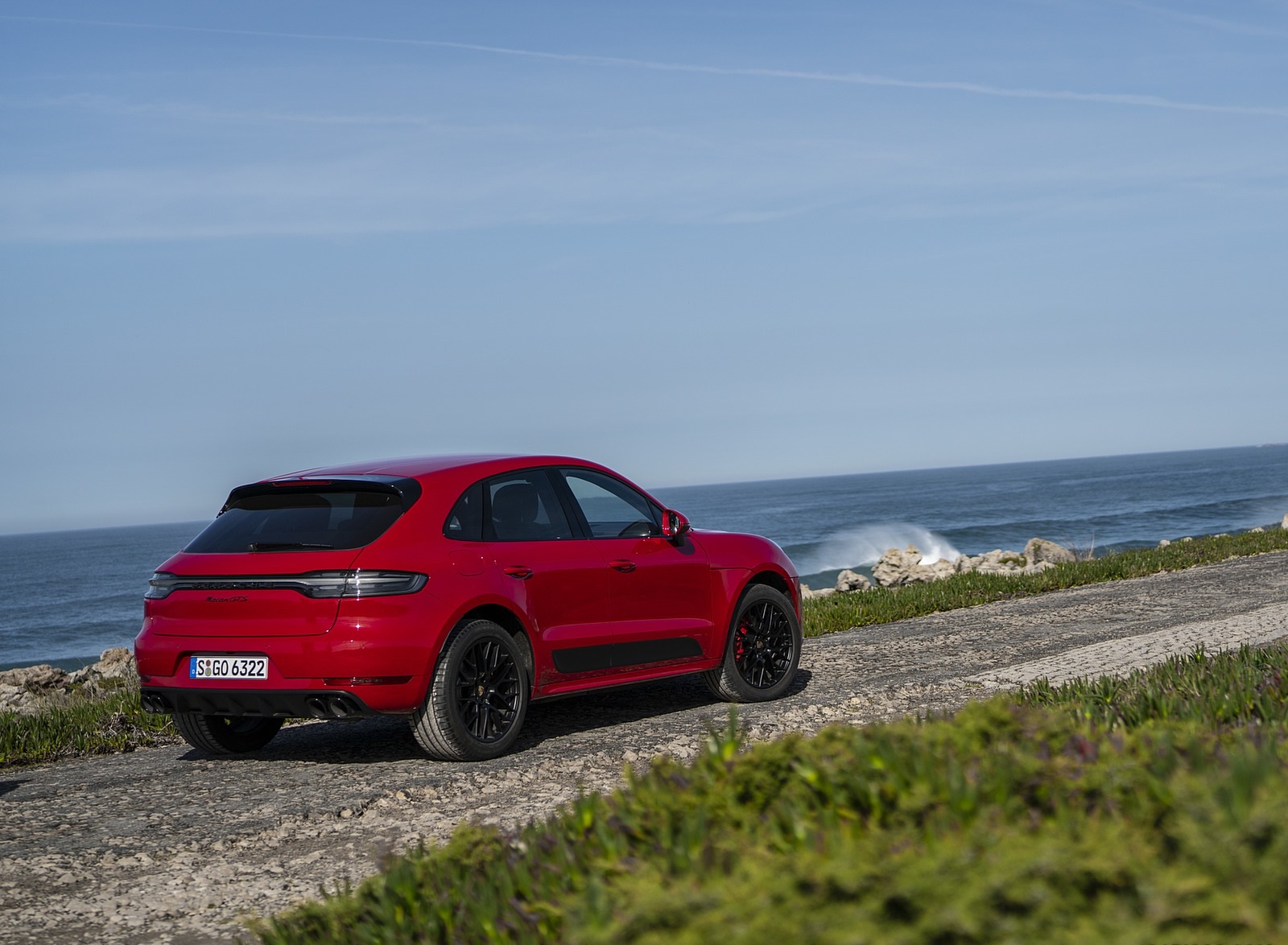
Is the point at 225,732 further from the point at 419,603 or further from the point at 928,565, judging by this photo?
the point at 928,565

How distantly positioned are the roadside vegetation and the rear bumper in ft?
9.77

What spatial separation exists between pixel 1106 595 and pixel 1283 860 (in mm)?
13267

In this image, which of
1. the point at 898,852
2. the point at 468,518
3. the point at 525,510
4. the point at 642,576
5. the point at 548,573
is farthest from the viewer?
the point at 642,576

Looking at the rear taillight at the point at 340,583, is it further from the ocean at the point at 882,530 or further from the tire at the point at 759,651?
the ocean at the point at 882,530

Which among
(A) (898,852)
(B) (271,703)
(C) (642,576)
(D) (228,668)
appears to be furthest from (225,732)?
(A) (898,852)

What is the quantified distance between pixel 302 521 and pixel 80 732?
9.26ft

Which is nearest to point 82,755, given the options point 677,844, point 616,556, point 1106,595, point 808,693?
point 616,556

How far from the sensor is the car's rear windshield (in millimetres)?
6906

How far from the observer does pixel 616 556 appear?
8078 mm

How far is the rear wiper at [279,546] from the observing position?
6875mm

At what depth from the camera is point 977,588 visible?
619 inches

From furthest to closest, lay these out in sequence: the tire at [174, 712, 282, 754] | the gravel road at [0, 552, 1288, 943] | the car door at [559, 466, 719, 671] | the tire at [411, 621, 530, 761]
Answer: the car door at [559, 466, 719, 671], the tire at [174, 712, 282, 754], the tire at [411, 621, 530, 761], the gravel road at [0, 552, 1288, 943]

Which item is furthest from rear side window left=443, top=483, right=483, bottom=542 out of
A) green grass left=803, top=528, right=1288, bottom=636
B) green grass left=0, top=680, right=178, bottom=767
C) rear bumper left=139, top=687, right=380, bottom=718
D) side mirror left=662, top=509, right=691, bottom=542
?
green grass left=803, top=528, right=1288, bottom=636

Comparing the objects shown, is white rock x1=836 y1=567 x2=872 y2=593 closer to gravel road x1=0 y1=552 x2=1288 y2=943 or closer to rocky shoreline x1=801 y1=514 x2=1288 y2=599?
rocky shoreline x1=801 y1=514 x2=1288 y2=599
